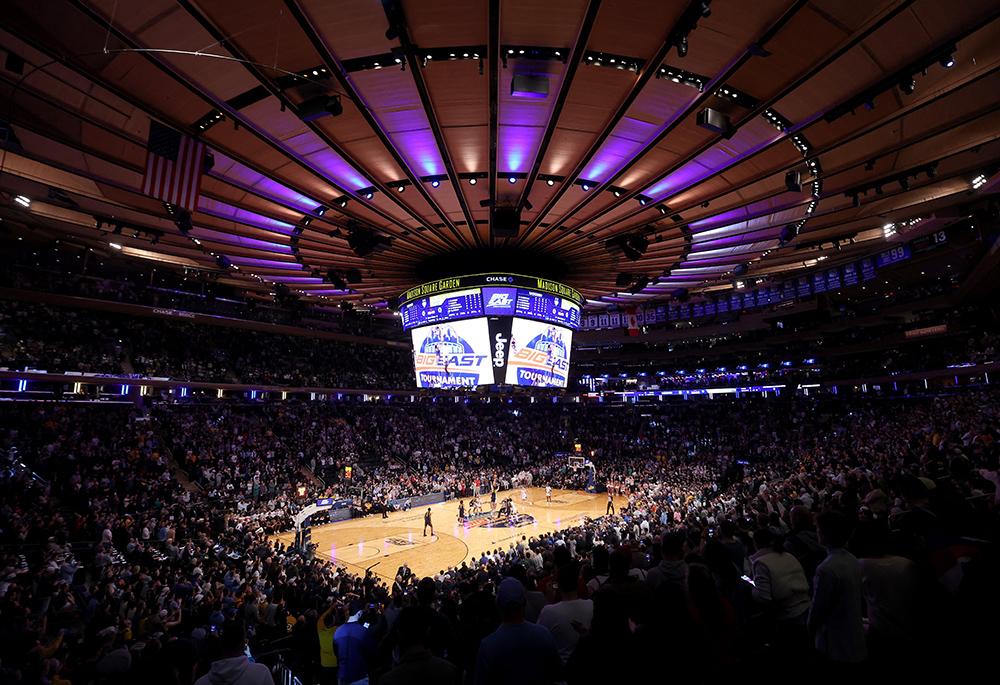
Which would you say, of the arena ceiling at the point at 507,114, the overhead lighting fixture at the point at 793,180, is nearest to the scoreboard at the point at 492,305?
the arena ceiling at the point at 507,114

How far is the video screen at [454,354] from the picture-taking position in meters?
16.9

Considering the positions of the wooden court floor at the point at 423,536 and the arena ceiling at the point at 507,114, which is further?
the wooden court floor at the point at 423,536

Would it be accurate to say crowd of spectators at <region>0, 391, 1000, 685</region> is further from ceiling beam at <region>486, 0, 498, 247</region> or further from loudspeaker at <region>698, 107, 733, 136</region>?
ceiling beam at <region>486, 0, 498, 247</region>

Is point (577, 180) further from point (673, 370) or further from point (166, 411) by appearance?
point (673, 370)

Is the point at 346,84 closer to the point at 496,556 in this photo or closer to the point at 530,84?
the point at 530,84

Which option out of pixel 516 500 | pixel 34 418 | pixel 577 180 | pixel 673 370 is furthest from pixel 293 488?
pixel 673 370

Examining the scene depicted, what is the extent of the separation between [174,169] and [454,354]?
10169 millimetres

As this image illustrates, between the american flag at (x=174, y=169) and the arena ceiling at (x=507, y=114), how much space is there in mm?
354

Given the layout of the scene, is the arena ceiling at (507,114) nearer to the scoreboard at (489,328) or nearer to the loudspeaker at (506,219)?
the loudspeaker at (506,219)

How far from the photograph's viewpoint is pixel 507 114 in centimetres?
848

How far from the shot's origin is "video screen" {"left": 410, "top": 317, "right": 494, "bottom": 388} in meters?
16.9

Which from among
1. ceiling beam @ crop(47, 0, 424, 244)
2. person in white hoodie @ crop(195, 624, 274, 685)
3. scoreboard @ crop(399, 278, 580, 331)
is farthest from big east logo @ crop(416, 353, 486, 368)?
person in white hoodie @ crop(195, 624, 274, 685)

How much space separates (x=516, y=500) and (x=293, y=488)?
1332 cm

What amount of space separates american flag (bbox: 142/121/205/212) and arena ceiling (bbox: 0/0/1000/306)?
1.16 ft
